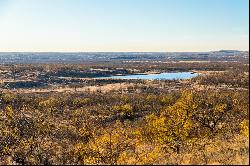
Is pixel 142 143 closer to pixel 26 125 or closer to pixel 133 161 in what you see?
pixel 133 161

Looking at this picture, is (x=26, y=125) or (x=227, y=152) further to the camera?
(x=26, y=125)

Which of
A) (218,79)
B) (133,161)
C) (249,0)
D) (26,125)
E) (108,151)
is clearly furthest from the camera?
(218,79)

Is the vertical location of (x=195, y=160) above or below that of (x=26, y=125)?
above

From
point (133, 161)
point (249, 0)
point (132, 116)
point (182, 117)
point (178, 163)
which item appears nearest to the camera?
point (249, 0)

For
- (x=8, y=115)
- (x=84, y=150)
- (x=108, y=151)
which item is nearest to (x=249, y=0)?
(x=108, y=151)

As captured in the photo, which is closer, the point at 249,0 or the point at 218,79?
the point at 249,0

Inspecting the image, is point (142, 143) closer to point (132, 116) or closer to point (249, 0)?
point (249, 0)

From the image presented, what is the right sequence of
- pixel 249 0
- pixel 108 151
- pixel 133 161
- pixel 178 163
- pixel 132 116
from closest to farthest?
pixel 249 0 → pixel 178 163 → pixel 133 161 → pixel 108 151 → pixel 132 116

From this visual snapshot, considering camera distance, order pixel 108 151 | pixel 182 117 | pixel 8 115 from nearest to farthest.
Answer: pixel 108 151, pixel 182 117, pixel 8 115

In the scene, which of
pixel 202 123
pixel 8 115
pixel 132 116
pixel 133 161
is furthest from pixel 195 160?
pixel 132 116
